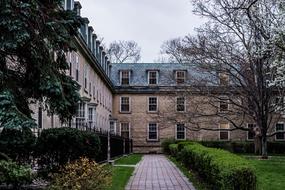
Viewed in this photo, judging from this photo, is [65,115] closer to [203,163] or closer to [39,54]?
[39,54]

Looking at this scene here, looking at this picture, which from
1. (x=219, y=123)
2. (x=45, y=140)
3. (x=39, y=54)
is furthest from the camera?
(x=219, y=123)

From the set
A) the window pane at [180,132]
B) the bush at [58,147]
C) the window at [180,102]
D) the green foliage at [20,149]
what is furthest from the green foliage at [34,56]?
the window pane at [180,132]

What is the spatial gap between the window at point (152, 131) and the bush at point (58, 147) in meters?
38.9

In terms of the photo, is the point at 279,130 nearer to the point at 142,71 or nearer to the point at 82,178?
the point at 142,71

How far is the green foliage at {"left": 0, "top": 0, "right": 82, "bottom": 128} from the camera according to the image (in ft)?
29.3

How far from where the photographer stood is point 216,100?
33.7 metres

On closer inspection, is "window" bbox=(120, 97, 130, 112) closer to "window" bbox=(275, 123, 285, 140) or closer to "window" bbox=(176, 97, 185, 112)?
"window" bbox=(176, 97, 185, 112)

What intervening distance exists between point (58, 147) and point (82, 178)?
2.55 meters

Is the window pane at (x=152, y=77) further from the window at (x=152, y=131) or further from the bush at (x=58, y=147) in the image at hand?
Result: the bush at (x=58, y=147)

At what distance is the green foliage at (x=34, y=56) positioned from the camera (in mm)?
8945

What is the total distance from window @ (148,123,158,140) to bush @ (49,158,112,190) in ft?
134

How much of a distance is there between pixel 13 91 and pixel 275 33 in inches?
569

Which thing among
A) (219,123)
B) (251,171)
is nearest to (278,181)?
(251,171)

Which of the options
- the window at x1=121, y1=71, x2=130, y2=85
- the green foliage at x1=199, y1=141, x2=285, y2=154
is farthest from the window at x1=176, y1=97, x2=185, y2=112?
the window at x1=121, y1=71, x2=130, y2=85
